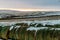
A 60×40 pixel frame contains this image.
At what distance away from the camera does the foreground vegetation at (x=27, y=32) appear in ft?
1.68

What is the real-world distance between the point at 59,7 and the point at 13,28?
343 mm

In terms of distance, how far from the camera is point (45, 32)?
1.70 ft

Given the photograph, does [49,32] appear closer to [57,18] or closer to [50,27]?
[50,27]

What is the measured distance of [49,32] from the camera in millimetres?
517

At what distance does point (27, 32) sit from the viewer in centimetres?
53

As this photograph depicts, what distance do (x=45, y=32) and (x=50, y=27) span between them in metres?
0.04

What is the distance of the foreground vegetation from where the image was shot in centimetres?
51

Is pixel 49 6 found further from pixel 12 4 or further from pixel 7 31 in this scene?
pixel 7 31

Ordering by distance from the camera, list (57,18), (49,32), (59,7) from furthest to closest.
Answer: (59,7)
(57,18)
(49,32)

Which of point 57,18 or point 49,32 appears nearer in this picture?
point 49,32

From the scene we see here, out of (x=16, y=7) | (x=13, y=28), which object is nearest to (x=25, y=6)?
(x=16, y=7)

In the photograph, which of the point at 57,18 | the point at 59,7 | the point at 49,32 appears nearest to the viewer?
the point at 49,32

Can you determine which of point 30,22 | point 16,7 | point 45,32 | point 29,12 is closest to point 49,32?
point 45,32

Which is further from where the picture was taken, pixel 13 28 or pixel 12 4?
pixel 12 4
